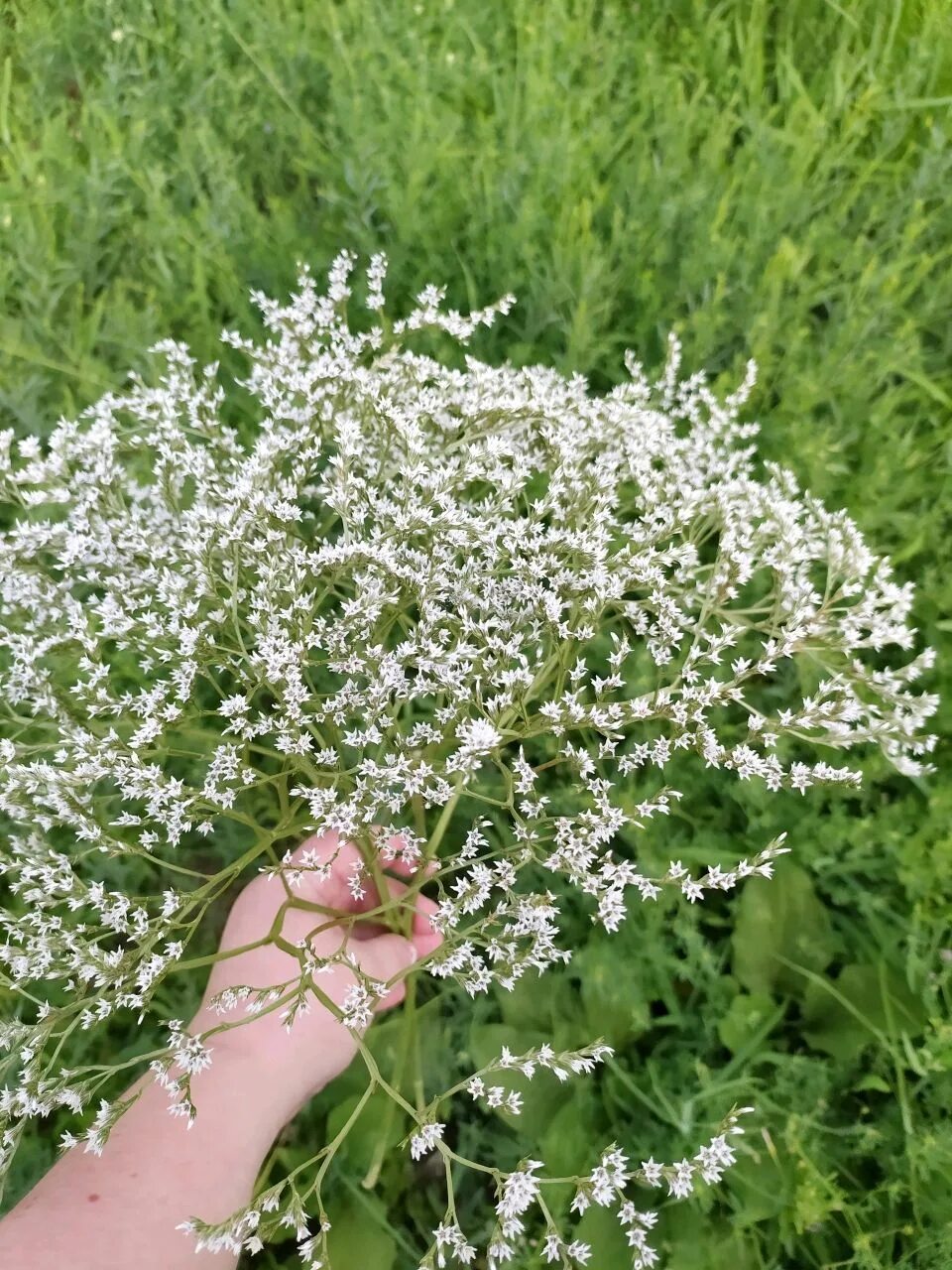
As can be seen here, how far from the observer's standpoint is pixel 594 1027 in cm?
208

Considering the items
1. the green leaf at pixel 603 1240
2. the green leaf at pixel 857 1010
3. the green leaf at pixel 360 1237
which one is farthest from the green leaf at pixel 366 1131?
the green leaf at pixel 857 1010

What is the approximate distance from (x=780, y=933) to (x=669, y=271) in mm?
1986

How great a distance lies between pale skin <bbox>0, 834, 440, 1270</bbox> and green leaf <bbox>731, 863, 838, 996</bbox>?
2.62 feet

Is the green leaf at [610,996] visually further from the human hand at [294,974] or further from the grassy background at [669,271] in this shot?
the human hand at [294,974]

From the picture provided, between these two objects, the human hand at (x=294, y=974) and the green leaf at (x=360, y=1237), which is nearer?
the human hand at (x=294, y=974)

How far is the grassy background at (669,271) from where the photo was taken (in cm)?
203

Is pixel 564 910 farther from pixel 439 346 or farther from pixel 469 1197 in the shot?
pixel 439 346

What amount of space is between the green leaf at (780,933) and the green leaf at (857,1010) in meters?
0.06

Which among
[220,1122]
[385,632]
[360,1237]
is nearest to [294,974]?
[220,1122]

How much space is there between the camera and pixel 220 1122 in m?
1.67

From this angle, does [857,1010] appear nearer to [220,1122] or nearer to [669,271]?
[220,1122]

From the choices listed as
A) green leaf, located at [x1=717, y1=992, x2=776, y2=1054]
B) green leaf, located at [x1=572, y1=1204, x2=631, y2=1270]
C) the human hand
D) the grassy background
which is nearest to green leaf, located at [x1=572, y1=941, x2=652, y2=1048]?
the grassy background

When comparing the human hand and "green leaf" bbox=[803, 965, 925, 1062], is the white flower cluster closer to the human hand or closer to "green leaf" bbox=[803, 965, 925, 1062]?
the human hand

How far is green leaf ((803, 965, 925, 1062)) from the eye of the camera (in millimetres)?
2029
